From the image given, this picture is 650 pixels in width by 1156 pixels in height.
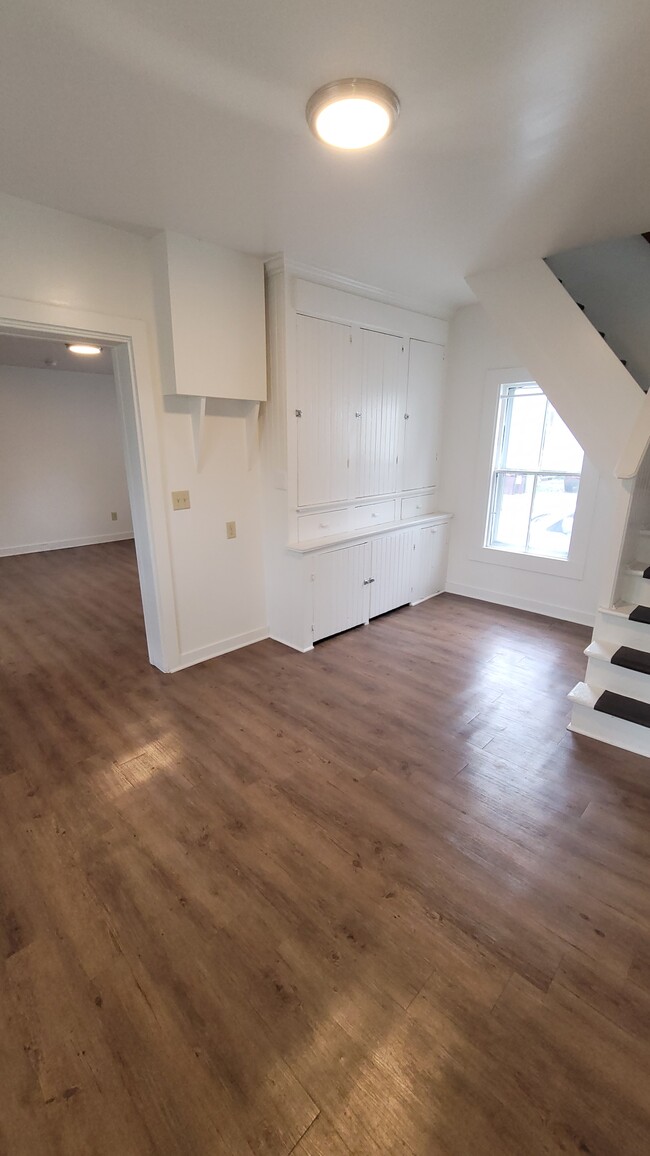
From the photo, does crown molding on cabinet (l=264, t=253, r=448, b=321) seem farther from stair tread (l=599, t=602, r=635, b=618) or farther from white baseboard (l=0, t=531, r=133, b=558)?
white baseboard (l=0, t=531, r=133, b=558)

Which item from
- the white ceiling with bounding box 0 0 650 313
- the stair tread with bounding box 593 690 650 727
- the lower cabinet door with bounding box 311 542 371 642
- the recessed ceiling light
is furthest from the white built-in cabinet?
the recessed ceiling light

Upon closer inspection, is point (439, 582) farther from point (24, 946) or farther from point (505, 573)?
point (24, 946)

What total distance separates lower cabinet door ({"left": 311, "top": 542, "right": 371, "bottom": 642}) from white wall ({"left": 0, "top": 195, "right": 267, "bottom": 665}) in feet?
1.65

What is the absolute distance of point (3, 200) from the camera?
6.84 feet

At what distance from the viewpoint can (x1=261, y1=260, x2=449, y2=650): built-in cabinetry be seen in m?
3.11

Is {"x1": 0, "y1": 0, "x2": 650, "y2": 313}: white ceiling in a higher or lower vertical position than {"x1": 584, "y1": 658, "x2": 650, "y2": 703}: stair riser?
higher

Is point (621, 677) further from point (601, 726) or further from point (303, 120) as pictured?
point (303, 120)

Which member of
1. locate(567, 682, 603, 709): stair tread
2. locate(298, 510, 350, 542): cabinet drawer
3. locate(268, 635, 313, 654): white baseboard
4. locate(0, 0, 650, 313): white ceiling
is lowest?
locate(268, 635, 313, 654): white baseboard

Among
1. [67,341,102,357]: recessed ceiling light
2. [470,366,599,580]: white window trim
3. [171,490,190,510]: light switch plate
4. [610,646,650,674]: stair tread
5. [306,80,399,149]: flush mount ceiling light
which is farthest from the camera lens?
[67,341,102,357]: recessed ceiling light

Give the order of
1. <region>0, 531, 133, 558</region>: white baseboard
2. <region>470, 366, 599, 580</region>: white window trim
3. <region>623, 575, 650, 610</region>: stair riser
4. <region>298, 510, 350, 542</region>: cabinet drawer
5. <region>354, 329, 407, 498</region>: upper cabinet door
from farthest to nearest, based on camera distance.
A: 1. <region>0, 531, 133, 558</region>: white baseboard
2. <region>470, 366, 599, 580</region>: white window trim
3. <region>354, 329, 407, 498</region>: upper cabinet door
4. <region>298, 510, 350, 542</region>: cabinet drawer
5. <region>623, 575, 650, 610</region>: stair riser

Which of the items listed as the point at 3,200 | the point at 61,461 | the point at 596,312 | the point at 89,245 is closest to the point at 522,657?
the point at 596,312

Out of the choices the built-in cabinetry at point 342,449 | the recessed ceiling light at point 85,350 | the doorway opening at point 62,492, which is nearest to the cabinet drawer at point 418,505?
the built-in cabinetry at point 342,449

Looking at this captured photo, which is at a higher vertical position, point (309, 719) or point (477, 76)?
point (477, 76)

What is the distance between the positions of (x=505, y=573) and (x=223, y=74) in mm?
3926
